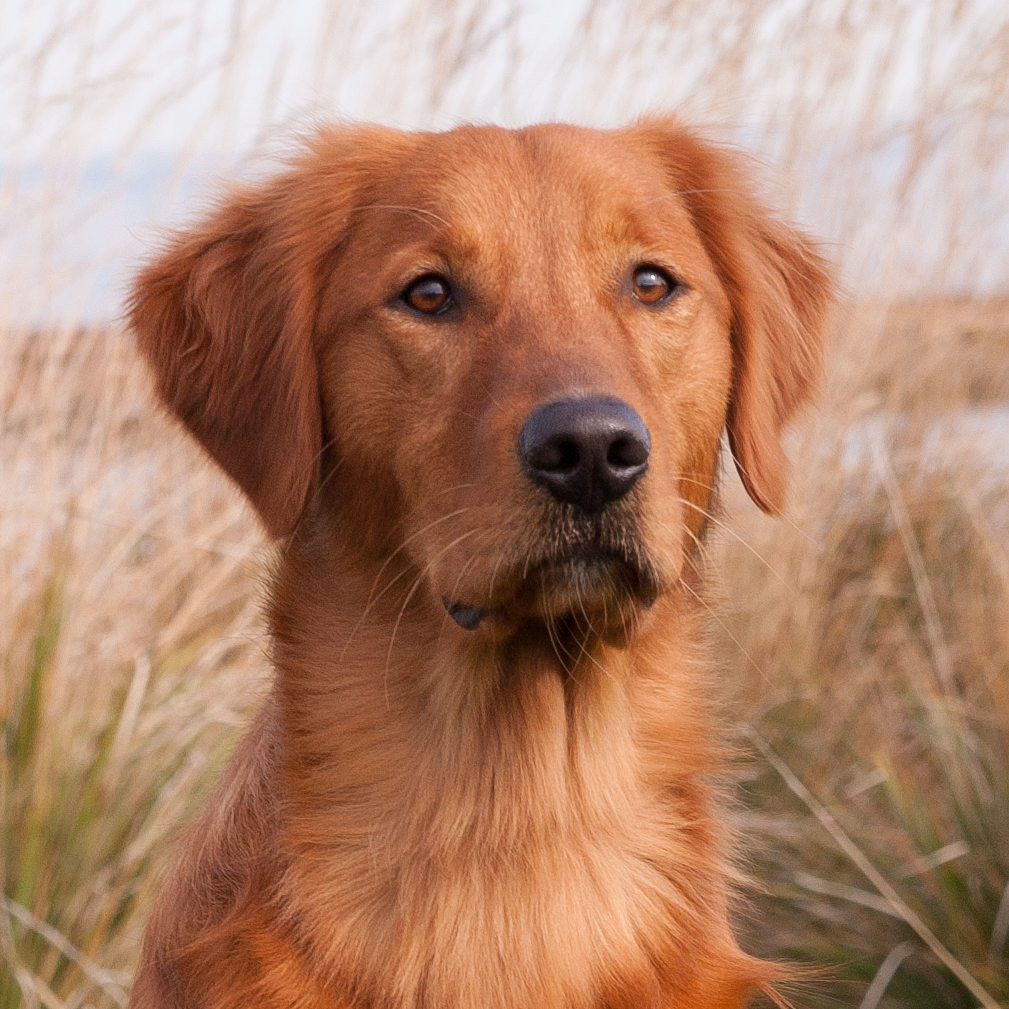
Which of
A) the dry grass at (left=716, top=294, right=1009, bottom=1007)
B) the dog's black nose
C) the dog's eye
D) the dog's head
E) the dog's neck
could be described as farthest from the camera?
the dry grass at (left=716, top=294, right=1009, bottom=1007)

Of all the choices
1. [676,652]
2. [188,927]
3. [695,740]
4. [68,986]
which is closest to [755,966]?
[695,740]

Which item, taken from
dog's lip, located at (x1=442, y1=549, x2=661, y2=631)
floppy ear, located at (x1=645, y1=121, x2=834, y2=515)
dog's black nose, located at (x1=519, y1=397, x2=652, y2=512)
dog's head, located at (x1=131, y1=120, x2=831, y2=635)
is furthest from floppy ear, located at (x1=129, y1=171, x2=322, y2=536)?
floppy ear, located at (x1=645, y1=121, x2=834, y2=515)

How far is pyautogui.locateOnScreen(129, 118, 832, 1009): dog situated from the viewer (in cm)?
214

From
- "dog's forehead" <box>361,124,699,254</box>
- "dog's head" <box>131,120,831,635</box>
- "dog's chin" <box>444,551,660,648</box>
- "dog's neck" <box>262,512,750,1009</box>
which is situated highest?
"dog's forehead" <box>361,124,699,254</box>

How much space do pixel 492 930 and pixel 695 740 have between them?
497mm

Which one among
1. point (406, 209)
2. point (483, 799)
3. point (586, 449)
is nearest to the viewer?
point (586, 449)

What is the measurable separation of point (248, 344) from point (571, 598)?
0.80m

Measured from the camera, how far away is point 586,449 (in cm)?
199

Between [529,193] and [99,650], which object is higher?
[529,193]

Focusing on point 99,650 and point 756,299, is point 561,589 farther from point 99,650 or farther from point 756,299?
point 99,650

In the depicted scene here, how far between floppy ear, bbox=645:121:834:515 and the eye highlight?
23 centimetres

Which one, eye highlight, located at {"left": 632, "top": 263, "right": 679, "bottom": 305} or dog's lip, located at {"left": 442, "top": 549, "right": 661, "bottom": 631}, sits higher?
eye highlight, located at {"left": 632, "top": 263, "right": 679, "bottom": 305}

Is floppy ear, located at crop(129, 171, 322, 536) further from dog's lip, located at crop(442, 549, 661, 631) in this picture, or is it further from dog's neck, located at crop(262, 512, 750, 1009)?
dog's lip, located at crop(442, 549, 661, 631)

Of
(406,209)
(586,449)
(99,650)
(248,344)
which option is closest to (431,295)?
(406,209)
